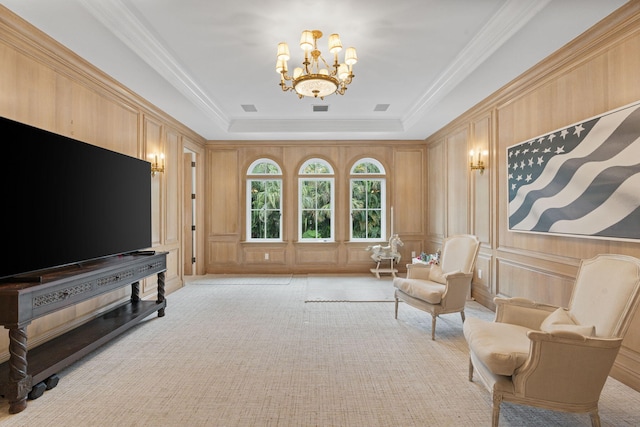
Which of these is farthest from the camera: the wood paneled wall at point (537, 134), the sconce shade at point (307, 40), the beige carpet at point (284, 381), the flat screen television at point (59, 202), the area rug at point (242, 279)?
the area rug at point (242, 279)

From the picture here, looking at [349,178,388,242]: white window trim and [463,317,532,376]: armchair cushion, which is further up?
[349,178,388,242]: white window trim

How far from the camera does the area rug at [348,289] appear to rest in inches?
190

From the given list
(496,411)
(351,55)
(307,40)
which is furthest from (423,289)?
(307,40)

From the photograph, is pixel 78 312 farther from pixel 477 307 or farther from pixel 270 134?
pixel 477 307

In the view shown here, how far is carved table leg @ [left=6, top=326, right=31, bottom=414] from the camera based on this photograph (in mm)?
2090

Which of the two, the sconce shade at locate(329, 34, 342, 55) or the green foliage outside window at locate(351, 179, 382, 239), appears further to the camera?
the green foliage outside window at locate(351, 179, 382, 239)

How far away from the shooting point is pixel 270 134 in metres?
6.26

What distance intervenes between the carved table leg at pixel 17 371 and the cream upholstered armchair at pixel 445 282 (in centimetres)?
322

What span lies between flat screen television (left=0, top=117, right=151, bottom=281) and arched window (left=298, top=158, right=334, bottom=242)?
3.61m

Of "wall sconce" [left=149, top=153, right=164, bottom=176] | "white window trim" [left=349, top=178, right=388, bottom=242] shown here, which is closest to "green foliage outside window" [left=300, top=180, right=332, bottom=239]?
"white window trim" [left=349, top=178, right=388, bottom=242]

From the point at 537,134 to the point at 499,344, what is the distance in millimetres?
2486

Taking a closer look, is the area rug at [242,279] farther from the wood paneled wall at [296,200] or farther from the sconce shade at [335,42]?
the sconce shade at [335,42]

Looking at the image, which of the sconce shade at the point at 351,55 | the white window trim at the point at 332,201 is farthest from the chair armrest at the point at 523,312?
the white window trim at the point at 332,201

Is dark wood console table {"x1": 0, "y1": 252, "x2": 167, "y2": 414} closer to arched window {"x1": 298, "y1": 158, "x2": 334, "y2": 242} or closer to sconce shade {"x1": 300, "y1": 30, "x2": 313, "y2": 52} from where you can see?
sconce shade {"x1": 300, "y1": 30, "x2": 313, "y2": 52}
